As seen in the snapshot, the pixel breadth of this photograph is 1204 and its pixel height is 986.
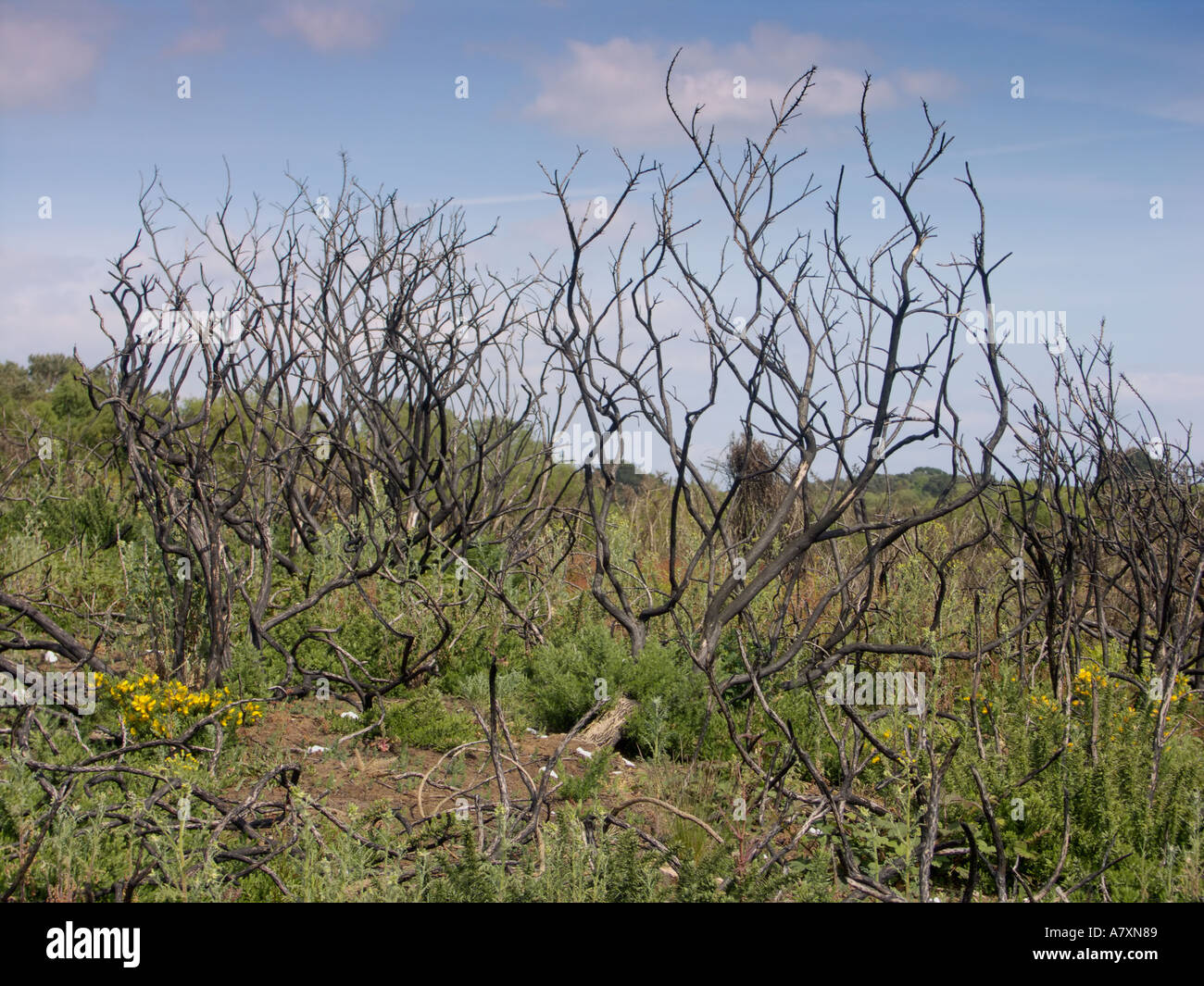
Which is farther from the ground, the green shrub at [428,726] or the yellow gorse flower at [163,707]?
the yellow gorse flower at [163,707]

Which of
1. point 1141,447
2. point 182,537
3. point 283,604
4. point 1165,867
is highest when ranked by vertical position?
point 1141,447

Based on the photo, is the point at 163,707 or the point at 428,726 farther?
the point at 428,726

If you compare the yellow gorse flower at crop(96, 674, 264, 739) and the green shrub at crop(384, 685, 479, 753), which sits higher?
the yellow gorse flower at crop(96, 674, 264, 739)

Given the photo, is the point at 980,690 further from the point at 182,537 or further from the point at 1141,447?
the point at 182,537

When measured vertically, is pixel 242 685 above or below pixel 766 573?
below

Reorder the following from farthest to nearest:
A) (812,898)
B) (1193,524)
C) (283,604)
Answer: (283,604), (1193,524), (812,898)

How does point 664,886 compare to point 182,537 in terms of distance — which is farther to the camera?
point 182,537

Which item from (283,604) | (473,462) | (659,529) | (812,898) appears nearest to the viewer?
(812,898)

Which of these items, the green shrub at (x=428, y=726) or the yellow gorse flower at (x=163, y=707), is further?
the green shrub at (x=428, y=726)

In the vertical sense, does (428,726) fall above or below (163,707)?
below

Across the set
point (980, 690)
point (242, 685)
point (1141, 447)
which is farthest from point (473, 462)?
point (1141, 447)

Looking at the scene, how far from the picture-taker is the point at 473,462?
7.23 metres

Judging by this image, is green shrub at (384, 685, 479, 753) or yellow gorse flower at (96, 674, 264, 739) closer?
yellow gorse flower at (96, 674, 264, 739)

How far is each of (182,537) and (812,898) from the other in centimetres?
417
